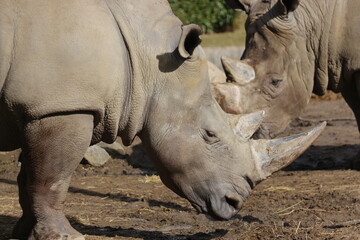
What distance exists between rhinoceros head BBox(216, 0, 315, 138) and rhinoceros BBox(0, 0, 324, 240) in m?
2.74

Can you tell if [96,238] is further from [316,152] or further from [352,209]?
[316,152]

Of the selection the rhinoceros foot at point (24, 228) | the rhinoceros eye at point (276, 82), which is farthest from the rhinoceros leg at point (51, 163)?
the rhinoceros eye at point (276, 82)

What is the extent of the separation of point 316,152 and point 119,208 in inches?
143

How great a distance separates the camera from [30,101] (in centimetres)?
535

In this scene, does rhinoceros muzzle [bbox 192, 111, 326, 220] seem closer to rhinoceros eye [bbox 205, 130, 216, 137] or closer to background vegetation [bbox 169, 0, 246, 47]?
rhinoceros eye [bbox 205, 130, 216, 137]

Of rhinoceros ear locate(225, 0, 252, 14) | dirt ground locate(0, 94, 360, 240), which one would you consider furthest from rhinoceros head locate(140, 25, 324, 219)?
rhinoceros ear locate(225, 0, 252, 14)

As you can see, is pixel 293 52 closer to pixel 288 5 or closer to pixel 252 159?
pixel 288 5

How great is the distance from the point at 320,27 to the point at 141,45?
12.5 feet

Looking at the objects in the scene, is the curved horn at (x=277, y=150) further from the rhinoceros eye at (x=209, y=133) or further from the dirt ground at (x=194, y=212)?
the dirt ground at (x=194, y=212)

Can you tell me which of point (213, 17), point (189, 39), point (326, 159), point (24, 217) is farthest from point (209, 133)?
point (213, 17)

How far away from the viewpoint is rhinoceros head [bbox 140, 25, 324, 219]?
591cm

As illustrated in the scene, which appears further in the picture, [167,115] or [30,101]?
[167,115]

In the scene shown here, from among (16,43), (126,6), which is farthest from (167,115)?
(16,43)

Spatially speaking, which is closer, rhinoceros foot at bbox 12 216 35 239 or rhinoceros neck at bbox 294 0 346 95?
rhinoceros foot at bbox 12 216 35 239
